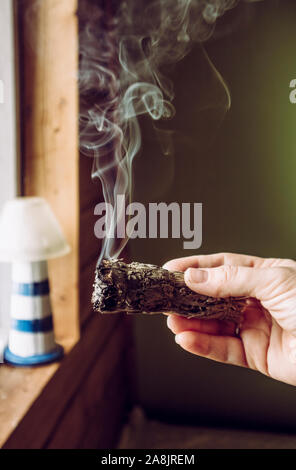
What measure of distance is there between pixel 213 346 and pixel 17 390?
0.55 meters

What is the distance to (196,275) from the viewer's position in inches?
30.9

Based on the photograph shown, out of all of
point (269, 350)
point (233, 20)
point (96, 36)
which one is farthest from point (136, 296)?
point (233, 20)

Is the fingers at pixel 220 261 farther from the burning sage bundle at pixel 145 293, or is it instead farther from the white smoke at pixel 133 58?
the white smoke at pixel 133 58

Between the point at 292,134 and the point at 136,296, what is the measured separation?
1384mm

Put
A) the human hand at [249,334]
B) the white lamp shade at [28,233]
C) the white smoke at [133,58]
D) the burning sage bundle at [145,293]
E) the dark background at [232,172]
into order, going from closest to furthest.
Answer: the burning sage bundle at [145,293] < the human hand at [249,334] < the white lamp shade at [28,233] < the white smoke at [133,58] < the dark background at [232,172]

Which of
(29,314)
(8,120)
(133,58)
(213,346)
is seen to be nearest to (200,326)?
(213,346)

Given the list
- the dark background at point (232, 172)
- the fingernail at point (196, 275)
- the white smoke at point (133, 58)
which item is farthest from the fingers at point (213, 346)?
the dark background at point (232, 172)

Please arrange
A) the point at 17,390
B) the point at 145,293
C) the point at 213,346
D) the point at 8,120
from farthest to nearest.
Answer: the point at 8,120
the point at 17,390
the point at 213,346
the point at 145,293

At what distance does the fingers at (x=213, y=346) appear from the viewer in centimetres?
98

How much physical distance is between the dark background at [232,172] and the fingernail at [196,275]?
1.21 meters

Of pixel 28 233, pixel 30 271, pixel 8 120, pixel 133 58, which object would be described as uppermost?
pixel 133 58

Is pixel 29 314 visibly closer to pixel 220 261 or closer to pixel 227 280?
pixel 220 261
